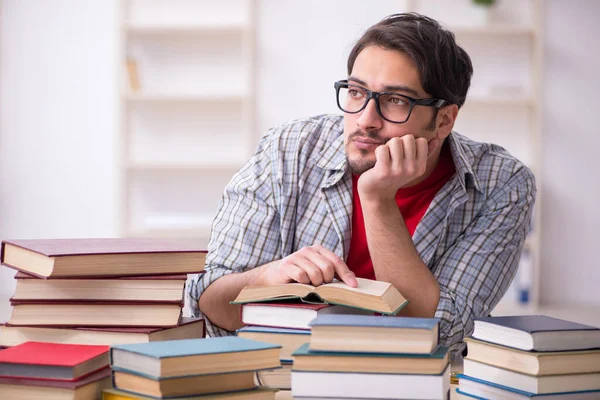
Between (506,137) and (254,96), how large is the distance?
166 centimetres

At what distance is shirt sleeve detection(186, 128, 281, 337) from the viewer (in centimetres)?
175

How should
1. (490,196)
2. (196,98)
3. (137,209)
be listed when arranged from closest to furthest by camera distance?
(490,196)
(196,98)
(137,209)

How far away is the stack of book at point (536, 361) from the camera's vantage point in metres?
0.98

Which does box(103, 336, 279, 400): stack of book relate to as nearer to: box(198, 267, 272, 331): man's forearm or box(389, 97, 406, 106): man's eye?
box(198, 267, 272, 331): man's forearm

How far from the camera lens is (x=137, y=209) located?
5047 millimetres

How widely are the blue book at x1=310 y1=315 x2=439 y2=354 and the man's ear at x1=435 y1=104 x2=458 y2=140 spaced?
108 centimetres

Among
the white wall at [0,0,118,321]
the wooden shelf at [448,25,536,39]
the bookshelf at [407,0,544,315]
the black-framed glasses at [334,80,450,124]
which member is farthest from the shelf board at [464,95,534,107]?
the black-framed glasses at [334,80,450,124]

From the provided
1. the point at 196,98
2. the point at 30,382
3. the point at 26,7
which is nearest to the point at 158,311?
the point at 30,382

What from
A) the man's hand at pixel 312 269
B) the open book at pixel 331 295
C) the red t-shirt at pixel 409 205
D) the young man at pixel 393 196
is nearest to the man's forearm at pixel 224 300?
the young man at pixel 393 196

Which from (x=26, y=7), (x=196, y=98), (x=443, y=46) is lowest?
(x=443, y=46)

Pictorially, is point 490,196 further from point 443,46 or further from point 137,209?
point 137,209

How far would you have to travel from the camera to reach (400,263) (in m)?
1.59

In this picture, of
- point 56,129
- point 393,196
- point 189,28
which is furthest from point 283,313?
point 56,129

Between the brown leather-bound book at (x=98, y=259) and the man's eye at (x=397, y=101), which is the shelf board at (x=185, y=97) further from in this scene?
the brown leather-bound book at (x=98, y=259)
